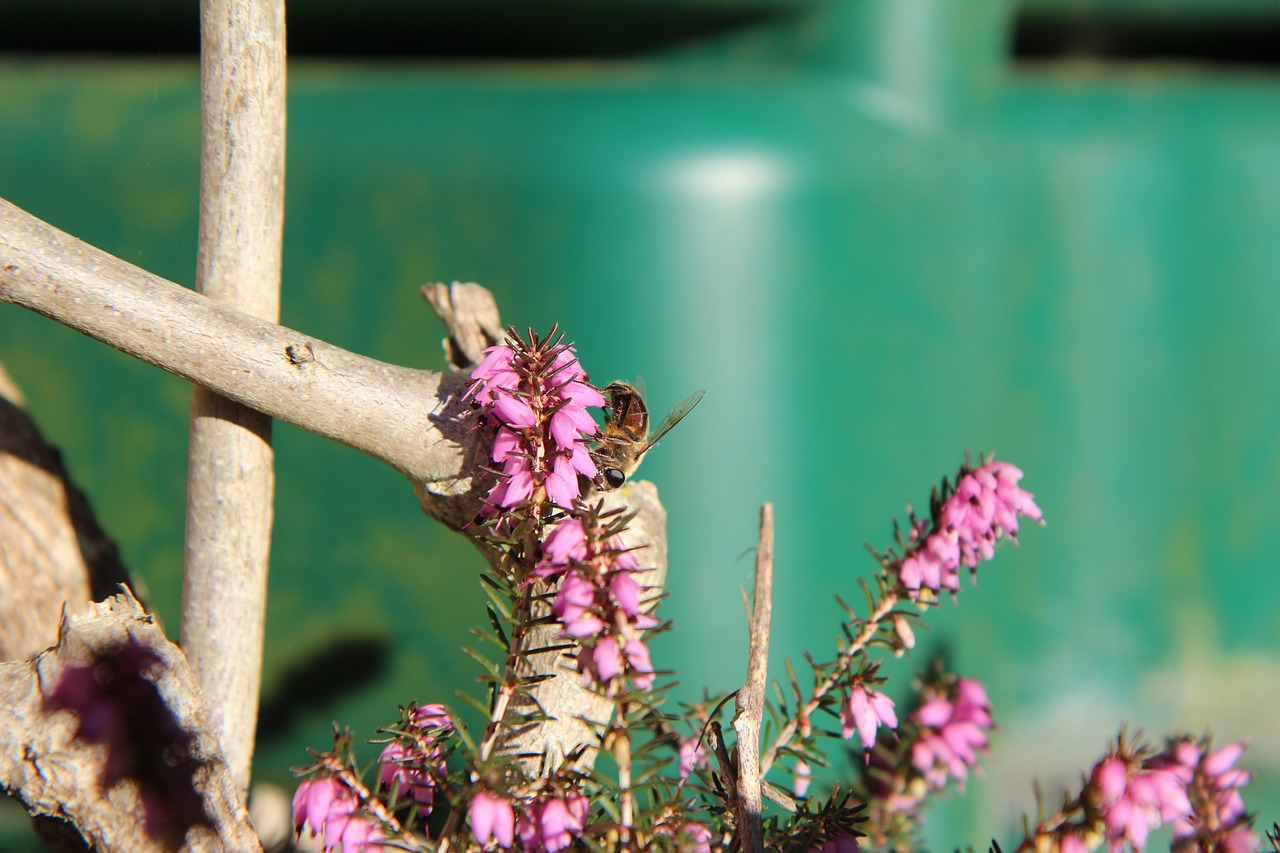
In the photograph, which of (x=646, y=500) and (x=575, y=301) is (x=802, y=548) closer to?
(x=575, y=301)

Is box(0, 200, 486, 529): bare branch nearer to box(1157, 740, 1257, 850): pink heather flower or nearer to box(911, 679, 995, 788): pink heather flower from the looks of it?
box(911, 679, 995, 788): pink heather flower

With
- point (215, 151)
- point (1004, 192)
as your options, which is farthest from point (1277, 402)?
point (215, 151)

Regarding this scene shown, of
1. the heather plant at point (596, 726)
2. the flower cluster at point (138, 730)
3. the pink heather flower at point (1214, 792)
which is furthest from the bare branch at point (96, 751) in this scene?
the pink heather flower at point (1214, 792)

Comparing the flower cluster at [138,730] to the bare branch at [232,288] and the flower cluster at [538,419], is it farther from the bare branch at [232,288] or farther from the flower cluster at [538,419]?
the flower cluster at [538,419]

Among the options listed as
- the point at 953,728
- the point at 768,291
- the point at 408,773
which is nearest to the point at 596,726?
the point at 408,773

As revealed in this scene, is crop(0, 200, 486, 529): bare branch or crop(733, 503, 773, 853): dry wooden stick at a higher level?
crop(0, 200, 486, 529): bare branch

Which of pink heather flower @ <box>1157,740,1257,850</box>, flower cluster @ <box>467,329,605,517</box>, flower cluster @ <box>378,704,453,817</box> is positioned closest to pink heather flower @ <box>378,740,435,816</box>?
flower cluster @ <box>378,704,453,817</box>
